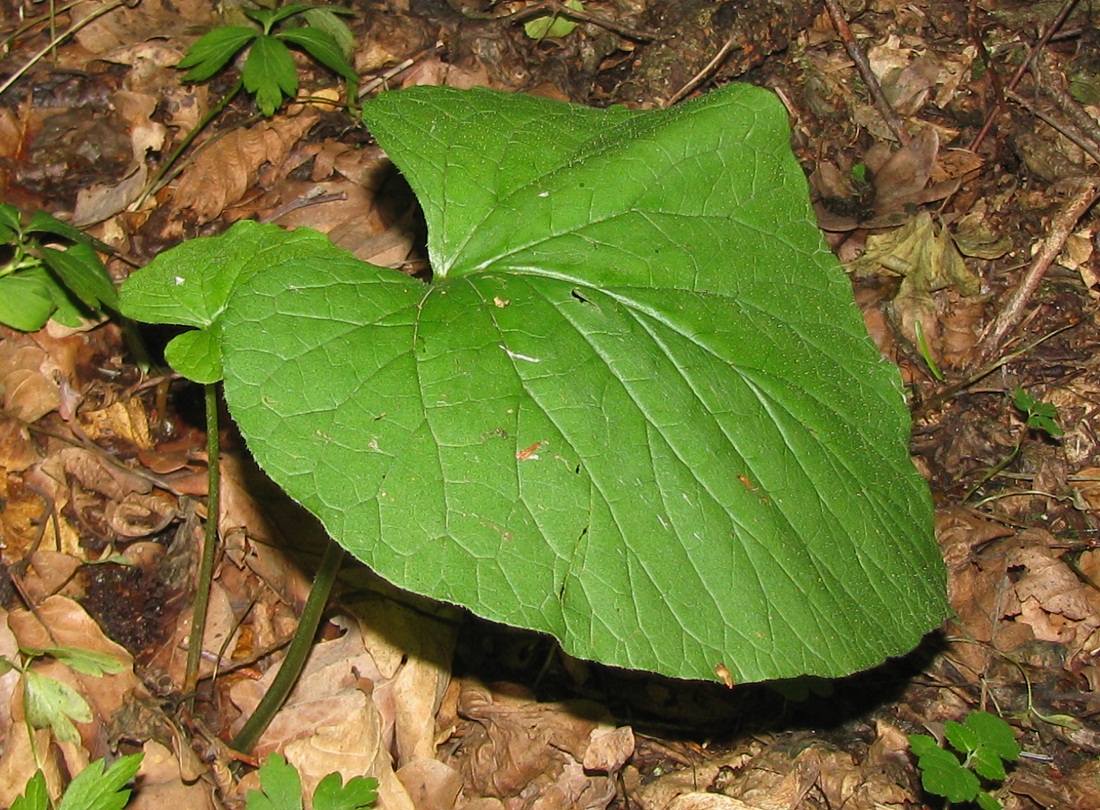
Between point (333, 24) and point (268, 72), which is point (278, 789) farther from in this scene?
point (333, 24)

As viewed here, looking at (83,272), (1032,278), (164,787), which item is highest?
(83,272)

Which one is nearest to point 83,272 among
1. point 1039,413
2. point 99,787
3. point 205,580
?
point 205,580

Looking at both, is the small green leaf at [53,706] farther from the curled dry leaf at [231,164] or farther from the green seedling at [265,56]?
the green seedling at [265,56]

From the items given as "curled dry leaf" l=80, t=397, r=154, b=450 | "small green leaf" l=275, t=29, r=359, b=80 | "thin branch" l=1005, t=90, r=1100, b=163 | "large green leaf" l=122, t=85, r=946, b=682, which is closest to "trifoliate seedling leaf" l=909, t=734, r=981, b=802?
"large green leaf" l=122, t=85, r=946, b=682

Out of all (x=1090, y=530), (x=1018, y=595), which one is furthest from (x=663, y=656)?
(x=1090, y=530)

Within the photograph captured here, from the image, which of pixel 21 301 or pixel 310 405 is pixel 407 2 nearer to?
pixel 21 301

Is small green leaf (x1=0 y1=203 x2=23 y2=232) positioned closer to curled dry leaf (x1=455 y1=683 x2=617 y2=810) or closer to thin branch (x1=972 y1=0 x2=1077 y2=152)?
curled dry leaf (x1=455 y1=683 x2=617 y2=810)
